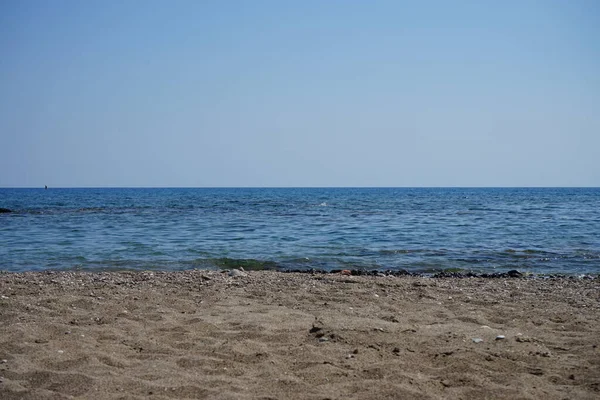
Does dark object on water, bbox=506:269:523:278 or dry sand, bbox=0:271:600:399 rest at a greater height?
dry sand, bbox=0:271:600:399

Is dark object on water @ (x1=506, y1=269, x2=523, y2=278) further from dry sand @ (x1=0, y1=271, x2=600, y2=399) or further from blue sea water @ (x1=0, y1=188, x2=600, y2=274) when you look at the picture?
dry sand @ (x1=0, y1=271, x2=600, y2=399)

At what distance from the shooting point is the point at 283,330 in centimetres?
600

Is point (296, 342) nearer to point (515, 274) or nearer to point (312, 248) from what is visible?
point (515, 274)

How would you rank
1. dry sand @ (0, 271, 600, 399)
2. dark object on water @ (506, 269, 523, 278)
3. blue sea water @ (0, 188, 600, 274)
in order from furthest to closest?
blue sea water @ (0, 188, 600, 274) < dark object on water @ (506, 269, 523, 278) < dry sand @ (0, 271, 600, 399)

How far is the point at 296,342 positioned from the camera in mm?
5539

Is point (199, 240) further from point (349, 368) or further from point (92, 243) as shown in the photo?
point (349, 368)

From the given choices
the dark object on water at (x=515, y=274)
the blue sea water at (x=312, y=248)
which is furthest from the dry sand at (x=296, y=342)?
the blue sea water at (x=312, y=248)

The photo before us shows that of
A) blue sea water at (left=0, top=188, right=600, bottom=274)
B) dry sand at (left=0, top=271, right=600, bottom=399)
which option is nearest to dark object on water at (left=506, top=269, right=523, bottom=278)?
blue sea water at (left=0, top=188, right=600, bottom=274)

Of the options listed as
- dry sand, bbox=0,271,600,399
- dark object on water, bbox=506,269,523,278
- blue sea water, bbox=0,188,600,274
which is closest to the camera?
dry sand, bbox=0,271,600,399

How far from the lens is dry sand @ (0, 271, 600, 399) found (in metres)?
4.33

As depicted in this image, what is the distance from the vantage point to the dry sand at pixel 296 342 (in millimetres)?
4332

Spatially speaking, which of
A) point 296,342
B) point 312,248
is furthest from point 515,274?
point 296,342

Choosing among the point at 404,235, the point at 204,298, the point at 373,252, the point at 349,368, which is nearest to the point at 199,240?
the point at 373,252

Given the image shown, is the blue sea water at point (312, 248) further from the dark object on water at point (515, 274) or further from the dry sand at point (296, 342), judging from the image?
the dry sand at point (296, 342)
